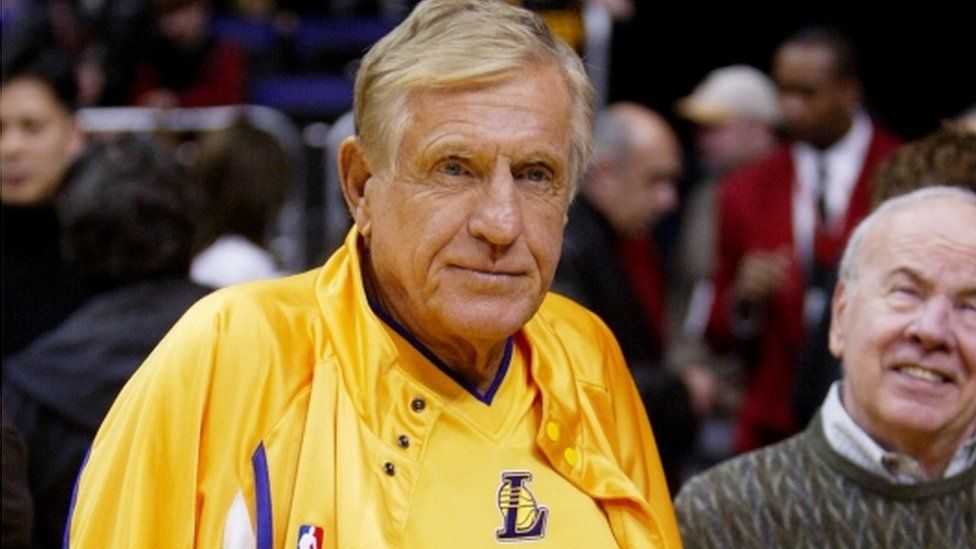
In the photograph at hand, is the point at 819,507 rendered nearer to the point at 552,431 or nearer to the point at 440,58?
the point at 552,431

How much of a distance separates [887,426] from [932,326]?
203mm

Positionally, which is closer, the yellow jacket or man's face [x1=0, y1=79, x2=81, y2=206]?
the yellow jacket

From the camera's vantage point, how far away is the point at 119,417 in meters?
Answer: 2.71

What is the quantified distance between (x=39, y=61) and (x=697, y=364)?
9.92ft

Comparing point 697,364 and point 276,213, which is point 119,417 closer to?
point 276,213

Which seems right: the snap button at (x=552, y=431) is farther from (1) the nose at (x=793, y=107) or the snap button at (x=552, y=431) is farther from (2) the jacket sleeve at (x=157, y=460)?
(1) the nose at (x=793, y=107)

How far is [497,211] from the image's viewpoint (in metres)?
2.75

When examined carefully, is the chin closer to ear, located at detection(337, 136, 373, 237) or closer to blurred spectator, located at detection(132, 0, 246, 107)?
ear, located at detection(337, 136, 373, 237)

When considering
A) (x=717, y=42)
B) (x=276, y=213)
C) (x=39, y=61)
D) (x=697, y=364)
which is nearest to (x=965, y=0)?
(x=717, y=42)

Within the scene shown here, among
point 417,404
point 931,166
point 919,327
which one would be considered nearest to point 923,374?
point 919,327

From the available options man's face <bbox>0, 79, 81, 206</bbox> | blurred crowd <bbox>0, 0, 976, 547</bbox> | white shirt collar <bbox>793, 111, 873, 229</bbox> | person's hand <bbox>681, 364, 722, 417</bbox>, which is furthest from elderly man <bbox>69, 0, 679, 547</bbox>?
white shirt collar <bbox>793, 111, 873, 229</bbox>

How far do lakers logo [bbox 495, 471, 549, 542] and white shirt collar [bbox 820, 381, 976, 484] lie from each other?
80cm

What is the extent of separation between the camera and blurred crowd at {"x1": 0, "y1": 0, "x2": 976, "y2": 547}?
3.93m

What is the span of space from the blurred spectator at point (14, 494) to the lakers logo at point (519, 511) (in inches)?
36.9
